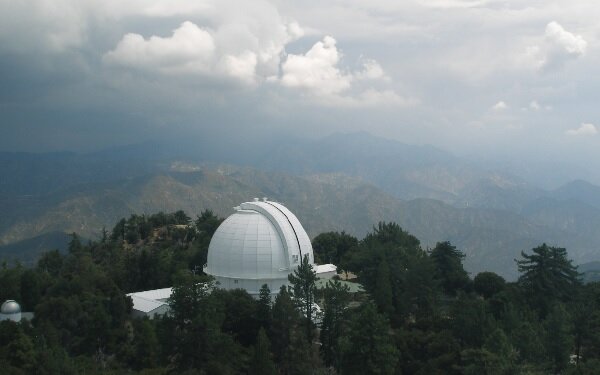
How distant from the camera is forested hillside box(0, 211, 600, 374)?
35.4 metres

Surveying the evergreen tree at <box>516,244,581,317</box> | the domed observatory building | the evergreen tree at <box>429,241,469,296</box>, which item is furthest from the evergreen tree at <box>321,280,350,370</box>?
the domed observatory building

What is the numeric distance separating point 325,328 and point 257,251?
11.5m

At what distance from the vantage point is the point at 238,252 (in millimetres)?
50656

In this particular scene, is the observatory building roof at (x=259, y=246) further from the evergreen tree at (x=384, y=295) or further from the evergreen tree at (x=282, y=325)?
the evergreen tree at (x=282, y=325)

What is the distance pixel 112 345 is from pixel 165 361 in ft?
28.6

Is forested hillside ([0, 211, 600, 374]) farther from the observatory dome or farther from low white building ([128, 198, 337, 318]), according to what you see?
the observatory dome

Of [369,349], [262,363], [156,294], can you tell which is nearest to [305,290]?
[369,349]

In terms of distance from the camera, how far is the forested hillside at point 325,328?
116 ft

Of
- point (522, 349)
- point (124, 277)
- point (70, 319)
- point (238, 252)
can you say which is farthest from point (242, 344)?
point (124, 277)

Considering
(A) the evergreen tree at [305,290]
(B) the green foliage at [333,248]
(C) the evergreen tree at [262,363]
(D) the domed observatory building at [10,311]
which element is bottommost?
(C) the evergreen tree at [262,363]

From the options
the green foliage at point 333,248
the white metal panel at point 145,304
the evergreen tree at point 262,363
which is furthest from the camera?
the green foliage at point 333,248

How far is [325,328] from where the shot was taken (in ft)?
137

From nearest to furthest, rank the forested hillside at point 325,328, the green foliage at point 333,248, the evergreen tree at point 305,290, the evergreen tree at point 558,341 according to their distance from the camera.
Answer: the forested hillside at point 325,328 → the evergreen tree at point 558,341 → the evergreen tree at point 305,290 → the green foliage at point 333,248

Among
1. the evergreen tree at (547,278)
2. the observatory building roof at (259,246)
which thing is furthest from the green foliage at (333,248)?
the evergreen tree at (547,278)
